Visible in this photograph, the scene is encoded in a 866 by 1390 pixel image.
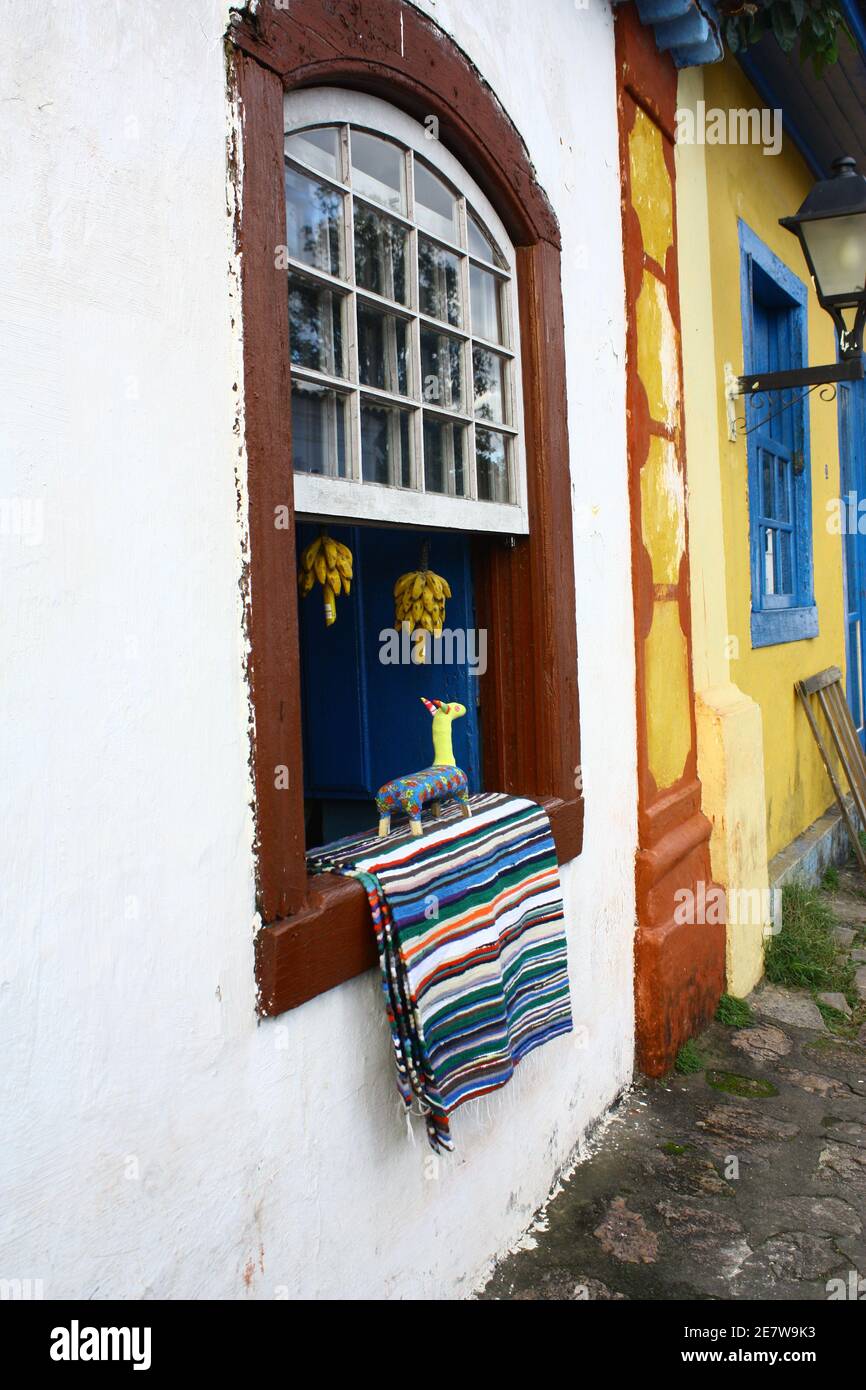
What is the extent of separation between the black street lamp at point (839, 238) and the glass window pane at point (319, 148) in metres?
2.75

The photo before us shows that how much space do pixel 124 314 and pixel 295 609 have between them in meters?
0.62

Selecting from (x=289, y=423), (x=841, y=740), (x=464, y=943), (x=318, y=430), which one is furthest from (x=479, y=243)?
(x=841, y=740)

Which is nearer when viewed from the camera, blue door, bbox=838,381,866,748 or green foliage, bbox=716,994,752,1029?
green foliage, bbox=716,994,752,1029

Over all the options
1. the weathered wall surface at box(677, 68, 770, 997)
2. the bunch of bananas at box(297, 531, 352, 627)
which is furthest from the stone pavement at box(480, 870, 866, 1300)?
the bunch of bananas at box(297, 531, 352, 627)

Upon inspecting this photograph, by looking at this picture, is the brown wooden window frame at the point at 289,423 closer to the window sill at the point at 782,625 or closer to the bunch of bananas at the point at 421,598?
the bunch of bananas at the point at 421,598

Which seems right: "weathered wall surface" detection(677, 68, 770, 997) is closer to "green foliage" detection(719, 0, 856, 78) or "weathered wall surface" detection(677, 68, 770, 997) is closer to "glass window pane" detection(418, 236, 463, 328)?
"green foliage" detection(719, 0, 856, 78)

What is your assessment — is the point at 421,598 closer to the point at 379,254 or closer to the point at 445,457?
the point at 445,457

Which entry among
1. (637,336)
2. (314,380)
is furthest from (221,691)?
(637,336)

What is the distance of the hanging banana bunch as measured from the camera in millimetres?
2945

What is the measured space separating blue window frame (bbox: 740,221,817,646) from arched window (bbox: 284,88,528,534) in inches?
102

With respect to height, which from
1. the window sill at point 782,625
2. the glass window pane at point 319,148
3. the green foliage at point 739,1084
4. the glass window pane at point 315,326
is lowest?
the green foliage at point 739,1084

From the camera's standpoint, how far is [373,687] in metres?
3.32

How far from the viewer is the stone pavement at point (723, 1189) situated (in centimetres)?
277

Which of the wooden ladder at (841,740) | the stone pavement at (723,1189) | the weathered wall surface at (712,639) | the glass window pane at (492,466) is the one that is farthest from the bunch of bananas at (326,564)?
the wooden ladder at (841,740)
